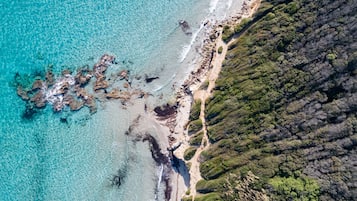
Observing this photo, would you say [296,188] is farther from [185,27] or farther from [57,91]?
[57,91]

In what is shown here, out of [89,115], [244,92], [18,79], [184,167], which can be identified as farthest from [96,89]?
[244,92]

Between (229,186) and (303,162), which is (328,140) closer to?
(303,162)

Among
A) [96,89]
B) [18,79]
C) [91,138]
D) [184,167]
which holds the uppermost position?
[18,79]

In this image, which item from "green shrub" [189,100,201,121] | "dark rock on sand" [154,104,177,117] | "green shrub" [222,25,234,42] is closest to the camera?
"green shrub" [189,100,201,121]

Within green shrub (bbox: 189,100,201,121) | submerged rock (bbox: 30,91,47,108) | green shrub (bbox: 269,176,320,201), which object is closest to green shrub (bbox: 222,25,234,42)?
green shrub (bbox: 189,100,201,121)

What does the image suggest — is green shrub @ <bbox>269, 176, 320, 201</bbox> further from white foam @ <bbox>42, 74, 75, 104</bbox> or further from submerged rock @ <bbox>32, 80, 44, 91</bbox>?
submerged rock @ <bbox>32, 80, 44, 91</bbox>

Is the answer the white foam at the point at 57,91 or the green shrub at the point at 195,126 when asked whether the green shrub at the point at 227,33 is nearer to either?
the green shrub at the point at 195,126

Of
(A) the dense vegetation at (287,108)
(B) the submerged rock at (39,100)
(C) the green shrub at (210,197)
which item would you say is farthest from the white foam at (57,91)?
(C) the green shrub at (210,197)
